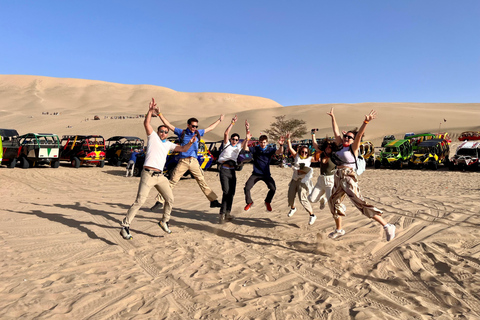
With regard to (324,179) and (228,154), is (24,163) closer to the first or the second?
(228,154)

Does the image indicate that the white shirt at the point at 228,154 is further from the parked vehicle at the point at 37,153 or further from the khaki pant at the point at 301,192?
the parked vehicle at the point at 37,153

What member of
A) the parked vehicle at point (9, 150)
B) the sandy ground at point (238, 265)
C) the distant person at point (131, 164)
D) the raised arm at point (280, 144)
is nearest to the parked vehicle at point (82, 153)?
the parked vehicle at point (9, 150)

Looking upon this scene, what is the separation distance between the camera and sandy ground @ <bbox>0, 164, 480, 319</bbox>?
3.77 m

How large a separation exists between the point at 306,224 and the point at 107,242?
3648 mm

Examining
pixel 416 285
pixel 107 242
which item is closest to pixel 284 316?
pixel 416 285

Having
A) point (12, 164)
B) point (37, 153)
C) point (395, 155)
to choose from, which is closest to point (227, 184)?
point (37, 153)

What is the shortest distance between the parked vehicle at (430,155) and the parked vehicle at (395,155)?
1.51 ft

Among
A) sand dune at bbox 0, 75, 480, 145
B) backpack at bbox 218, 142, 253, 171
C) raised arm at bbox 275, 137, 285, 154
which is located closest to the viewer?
raised arm at bbox 275, 137, 285, 154

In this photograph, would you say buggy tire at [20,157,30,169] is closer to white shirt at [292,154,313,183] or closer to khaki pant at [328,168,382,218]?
white shirt at [292,154,313,183]

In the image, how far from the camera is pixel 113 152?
843 inches

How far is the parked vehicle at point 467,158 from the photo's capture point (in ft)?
62.6

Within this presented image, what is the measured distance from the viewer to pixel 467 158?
63.2 ft

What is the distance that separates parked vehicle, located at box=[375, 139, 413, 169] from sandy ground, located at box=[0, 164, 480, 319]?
13.3 meters

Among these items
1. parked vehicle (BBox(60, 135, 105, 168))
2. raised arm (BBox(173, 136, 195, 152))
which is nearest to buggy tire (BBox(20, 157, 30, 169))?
parked vehicle (BBox(60, 135, 105, 168))
